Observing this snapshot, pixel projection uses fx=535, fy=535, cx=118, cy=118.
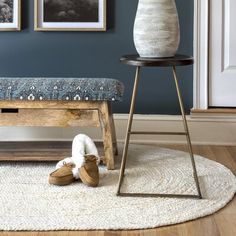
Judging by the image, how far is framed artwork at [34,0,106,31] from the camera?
3.18m

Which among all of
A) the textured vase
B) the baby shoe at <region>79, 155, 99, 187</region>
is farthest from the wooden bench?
the textured vase

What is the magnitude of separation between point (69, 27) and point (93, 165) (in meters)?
1.12

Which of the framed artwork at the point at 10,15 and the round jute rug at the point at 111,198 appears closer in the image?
the round jute rug at the point at 111,198

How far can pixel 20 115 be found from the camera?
103 inches

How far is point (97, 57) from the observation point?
3.25m

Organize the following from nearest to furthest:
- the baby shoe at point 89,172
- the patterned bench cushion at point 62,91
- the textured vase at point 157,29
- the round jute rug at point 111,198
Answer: the round jute rug at point 111,198, the textured vase at point 157,29, the baby shoe at point 89,172, the patterned bench cushion at point 62,91

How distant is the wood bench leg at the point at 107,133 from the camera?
8.44ft

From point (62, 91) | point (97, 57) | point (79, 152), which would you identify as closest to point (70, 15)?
point (97, 57)

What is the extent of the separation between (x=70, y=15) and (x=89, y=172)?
1204 millimetres

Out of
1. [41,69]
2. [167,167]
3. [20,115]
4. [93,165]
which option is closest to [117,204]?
[93,165]

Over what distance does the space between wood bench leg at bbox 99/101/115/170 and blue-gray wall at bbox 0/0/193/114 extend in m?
0.69

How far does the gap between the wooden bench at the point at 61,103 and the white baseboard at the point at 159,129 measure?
25.6 inches

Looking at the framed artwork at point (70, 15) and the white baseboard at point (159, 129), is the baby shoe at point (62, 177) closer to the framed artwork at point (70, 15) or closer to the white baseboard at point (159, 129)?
the white baseboard at point (159, 129)

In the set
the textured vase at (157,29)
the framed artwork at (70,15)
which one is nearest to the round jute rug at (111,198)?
the textured vase at (157,29)
